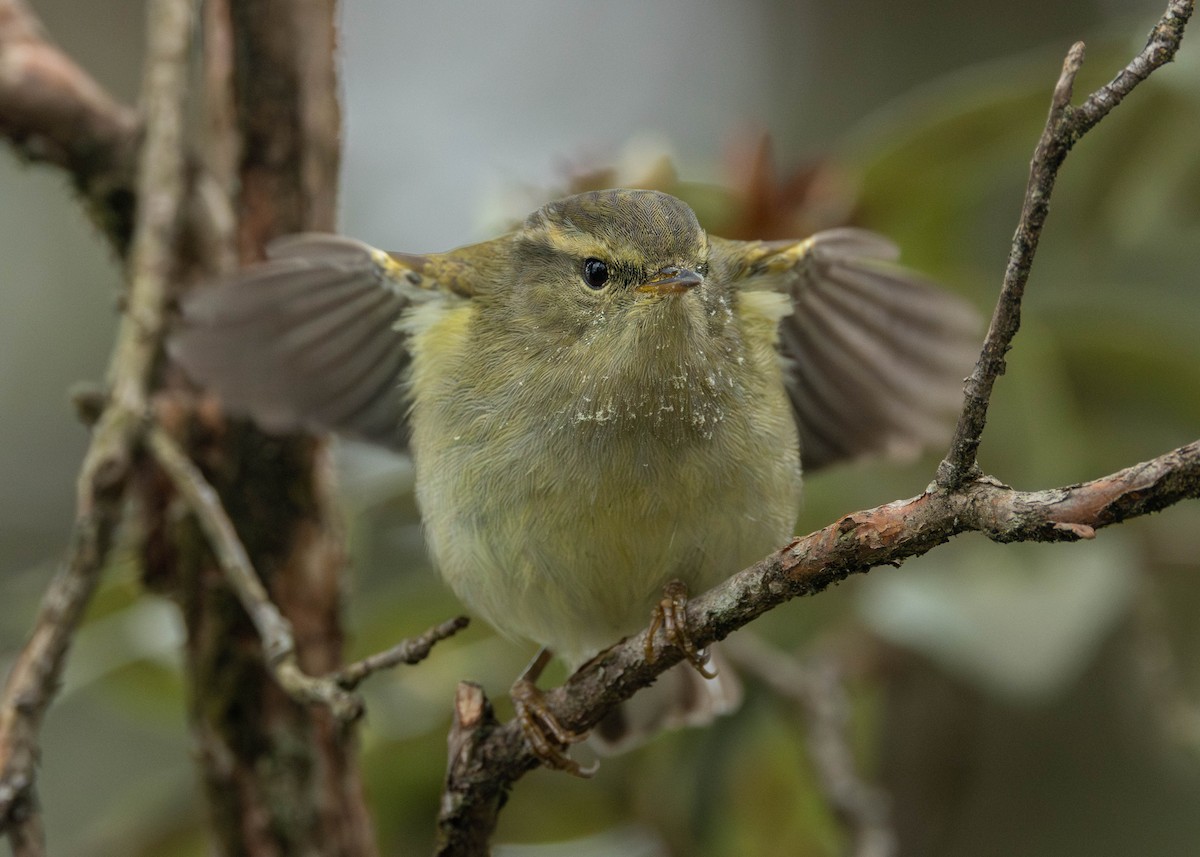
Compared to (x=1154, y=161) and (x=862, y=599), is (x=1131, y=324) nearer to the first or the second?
(x=1154, y=161)

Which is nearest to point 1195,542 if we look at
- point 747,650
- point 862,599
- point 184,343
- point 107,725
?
point 862,599

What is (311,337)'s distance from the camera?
2.78 meters

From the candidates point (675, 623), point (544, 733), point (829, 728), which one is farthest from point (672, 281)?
point (829, 728)

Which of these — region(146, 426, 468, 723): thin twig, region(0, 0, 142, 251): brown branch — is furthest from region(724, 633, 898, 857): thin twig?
region(0, 0, 142, 251): brown branch

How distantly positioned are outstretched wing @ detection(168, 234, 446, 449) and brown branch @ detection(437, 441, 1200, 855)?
2.99 ft

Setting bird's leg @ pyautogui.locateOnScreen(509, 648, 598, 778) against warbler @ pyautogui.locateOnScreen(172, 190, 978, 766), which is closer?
bird's leg @ pyautogui.locateOnScreen(509, 648, 598, 778)

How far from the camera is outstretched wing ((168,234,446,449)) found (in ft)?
8.33

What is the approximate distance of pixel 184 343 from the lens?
8.42ft

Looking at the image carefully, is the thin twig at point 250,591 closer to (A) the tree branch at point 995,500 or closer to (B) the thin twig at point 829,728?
(A) the tree branch at point 995,500

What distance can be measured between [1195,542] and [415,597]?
1.90 metres

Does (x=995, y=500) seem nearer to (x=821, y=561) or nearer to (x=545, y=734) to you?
(x=821, y=561)

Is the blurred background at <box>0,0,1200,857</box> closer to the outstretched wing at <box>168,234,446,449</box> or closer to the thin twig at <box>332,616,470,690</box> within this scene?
the outstretched wing at <box>168,234,446,449</box>

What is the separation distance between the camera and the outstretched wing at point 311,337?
2.54 meters

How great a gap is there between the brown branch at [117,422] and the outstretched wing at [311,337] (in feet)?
0.30
